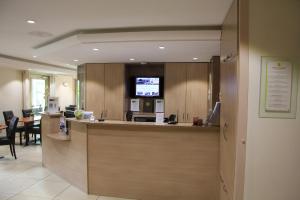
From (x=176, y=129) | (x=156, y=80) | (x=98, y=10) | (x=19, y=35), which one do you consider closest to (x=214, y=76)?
(x=156, y=80)

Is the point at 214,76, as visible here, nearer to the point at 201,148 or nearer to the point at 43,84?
the point at 201,148

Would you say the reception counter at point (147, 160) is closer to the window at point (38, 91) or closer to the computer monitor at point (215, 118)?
the computer monitor at point (215, 118)

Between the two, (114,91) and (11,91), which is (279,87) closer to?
(114,91)

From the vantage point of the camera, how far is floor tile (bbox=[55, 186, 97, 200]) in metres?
3.21

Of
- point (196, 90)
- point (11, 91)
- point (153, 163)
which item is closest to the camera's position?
point (153, 163)

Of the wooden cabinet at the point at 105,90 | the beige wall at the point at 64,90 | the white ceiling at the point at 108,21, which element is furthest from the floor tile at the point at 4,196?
the beige wall at the point at 64,90

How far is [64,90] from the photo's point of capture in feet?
33.7

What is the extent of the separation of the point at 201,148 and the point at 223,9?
166 centimetres

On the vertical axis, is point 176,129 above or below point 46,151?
above

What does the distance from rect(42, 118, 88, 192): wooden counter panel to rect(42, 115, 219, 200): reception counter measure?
0.01 meters

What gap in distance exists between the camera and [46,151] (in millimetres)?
4512

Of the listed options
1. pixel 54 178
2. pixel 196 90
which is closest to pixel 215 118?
pixel 196 90

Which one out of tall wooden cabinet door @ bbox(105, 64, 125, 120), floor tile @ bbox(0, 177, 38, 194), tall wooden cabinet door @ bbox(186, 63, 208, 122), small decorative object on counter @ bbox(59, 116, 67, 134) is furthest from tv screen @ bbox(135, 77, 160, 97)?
floor tile @ bbox(0, 177, 38, 194)

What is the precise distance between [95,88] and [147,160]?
330 centimetres
